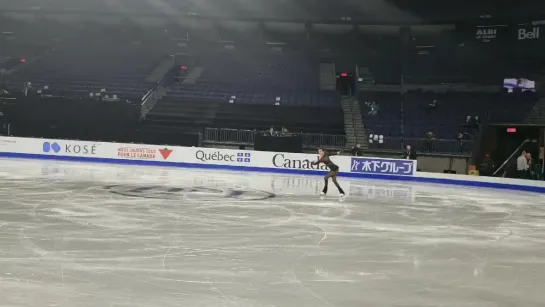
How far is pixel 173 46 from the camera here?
34.6 meters

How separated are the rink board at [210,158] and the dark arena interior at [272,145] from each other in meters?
0.15

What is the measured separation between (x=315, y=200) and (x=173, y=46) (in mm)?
25002

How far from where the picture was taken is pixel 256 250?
653 cm

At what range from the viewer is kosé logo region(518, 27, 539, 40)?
26281mm

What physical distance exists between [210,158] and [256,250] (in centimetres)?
1484

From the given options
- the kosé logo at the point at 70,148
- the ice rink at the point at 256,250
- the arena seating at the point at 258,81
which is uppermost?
the arena seating at the point at 258,81

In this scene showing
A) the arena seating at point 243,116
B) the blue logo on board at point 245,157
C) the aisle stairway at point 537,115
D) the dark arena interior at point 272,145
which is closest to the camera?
the dark arena interior at point 272,145

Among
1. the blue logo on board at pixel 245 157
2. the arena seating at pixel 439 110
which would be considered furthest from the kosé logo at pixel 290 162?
the arena seating at pixel 439 110

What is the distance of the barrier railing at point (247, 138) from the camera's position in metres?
23.6

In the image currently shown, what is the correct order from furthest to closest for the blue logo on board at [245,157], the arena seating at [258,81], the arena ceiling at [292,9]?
1. the arena seating at [258,81]
2. the arena ceiling at [292,9]
3. the blue logo on board at [245,157]

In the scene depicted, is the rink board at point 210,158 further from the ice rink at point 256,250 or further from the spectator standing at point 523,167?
the ice rink at point 256,250

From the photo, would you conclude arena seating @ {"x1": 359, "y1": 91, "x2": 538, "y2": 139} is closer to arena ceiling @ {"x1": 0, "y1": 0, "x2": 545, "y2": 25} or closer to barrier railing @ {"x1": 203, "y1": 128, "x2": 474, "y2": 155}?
barrier railing @ {"x1": 203, "y1": 128, "x2": 474, "y2": 155}

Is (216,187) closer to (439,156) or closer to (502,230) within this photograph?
(502,230)

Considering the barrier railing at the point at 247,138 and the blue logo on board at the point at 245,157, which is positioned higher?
the barrier railing at the point at 247,138
